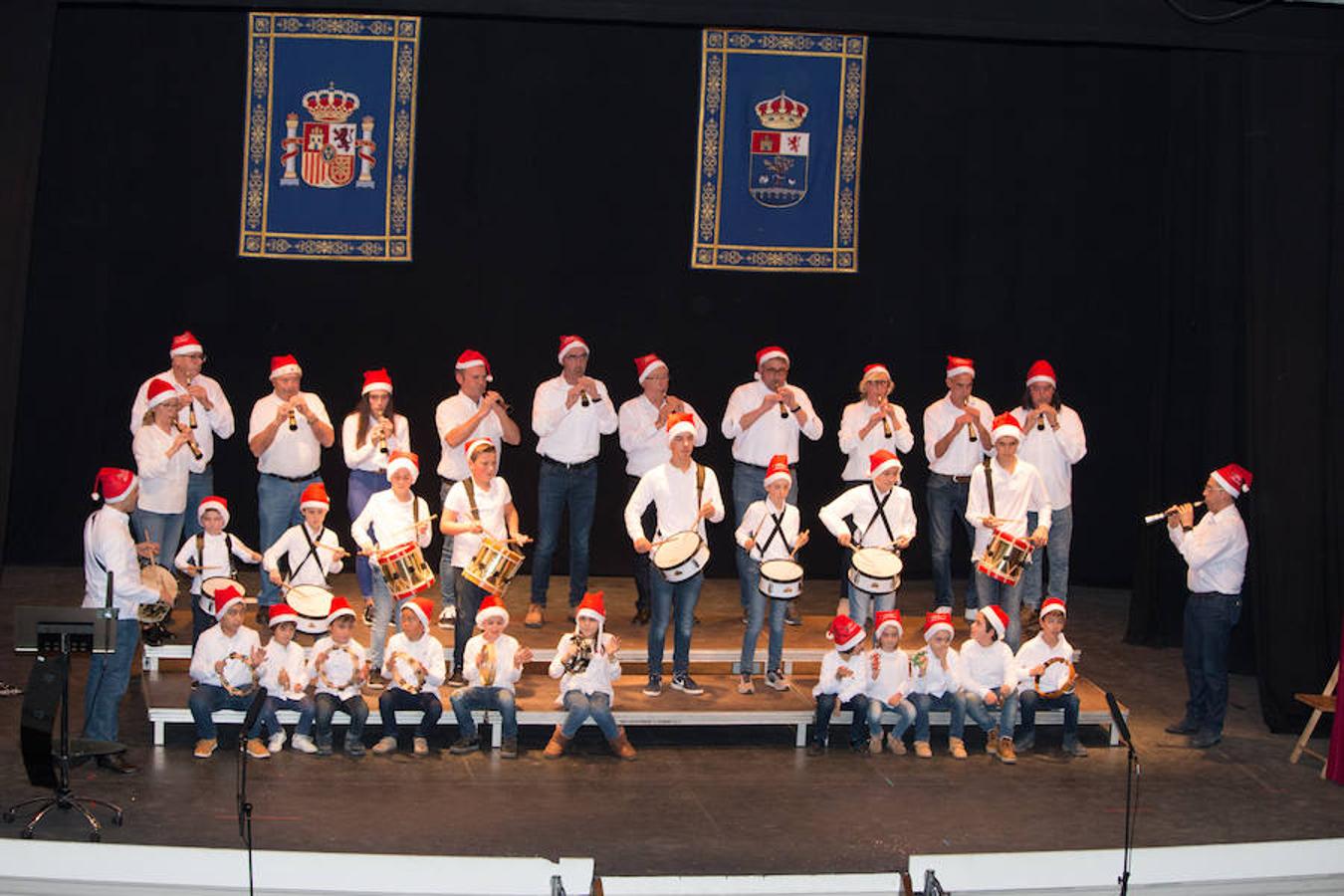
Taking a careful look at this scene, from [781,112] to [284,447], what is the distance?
14.2ft

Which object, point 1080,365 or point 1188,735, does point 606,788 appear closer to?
point 1188,735

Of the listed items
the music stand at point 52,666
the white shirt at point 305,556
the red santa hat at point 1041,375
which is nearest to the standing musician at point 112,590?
the music stand at point 52,666

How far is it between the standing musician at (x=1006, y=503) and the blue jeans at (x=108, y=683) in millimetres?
4993

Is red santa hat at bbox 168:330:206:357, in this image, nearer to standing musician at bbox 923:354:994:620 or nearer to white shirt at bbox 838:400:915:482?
white shirt at bbox 838:400:915:482

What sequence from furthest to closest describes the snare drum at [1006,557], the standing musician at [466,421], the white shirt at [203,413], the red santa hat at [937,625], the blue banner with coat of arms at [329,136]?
the blue banner with coat of arms at [329,136] < the standing musician at [466,421] < the white shirt at [203,413] < the snare drum at [1006,557] < the red santa hat at [937,625]

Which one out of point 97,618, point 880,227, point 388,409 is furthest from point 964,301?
point 97,618

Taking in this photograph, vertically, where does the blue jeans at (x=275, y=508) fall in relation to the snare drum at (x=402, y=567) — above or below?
above

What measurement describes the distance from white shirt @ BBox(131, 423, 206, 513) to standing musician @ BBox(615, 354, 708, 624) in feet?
9.20

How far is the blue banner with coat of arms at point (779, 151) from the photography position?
1248 cm

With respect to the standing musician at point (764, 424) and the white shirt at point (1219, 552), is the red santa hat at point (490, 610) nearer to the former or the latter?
the standing musician at point (764, 424)

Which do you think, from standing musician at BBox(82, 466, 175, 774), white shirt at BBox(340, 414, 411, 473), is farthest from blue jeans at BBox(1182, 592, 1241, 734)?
standing musician at BBox(82, 466, 175, 774)

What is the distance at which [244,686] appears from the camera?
964 cm

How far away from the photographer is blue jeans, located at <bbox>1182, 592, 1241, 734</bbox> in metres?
10.2

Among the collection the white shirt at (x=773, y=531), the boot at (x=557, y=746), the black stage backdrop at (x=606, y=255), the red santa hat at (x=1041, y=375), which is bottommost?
the boot at (x=557, y=746)
